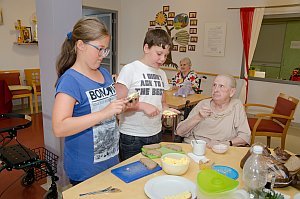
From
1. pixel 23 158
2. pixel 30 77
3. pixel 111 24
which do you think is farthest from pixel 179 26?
pixel 23 158

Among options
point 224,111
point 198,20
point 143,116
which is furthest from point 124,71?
point 198,20

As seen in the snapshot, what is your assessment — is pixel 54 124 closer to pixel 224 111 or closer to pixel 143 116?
pixel 143 116

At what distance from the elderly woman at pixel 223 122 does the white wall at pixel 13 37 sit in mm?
4894

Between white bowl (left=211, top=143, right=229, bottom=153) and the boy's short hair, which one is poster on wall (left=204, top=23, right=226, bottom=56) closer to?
the boy's short hair

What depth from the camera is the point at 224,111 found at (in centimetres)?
206

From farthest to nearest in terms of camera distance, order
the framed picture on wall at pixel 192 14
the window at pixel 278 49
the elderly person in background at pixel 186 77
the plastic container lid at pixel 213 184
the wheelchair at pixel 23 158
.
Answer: the framed picture on wall at pixel 192 14
the window at pixel 278 49
the elderly person in background at pixel 186 77
the wheelchair at pixel 23 158
the plastic container lid at pixel 213 184

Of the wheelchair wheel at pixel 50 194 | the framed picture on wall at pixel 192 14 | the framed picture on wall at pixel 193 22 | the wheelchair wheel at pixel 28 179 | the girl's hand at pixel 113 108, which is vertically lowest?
the wheelchair wheel at pixel 28 179

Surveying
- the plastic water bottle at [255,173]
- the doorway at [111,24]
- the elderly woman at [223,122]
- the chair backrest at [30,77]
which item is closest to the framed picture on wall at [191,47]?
the doorway at [111,24]

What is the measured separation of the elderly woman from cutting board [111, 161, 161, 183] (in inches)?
28.7

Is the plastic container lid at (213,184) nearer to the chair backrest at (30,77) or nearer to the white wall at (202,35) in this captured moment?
the white wall at (202,35)

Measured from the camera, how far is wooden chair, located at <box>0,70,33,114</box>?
16.0ft

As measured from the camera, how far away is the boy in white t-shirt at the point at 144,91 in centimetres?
166

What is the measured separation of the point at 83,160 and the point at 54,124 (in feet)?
0.92

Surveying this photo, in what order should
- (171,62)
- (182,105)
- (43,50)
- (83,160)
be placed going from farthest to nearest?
(171,62) < (182,105) < (43,50) < (83,160)
